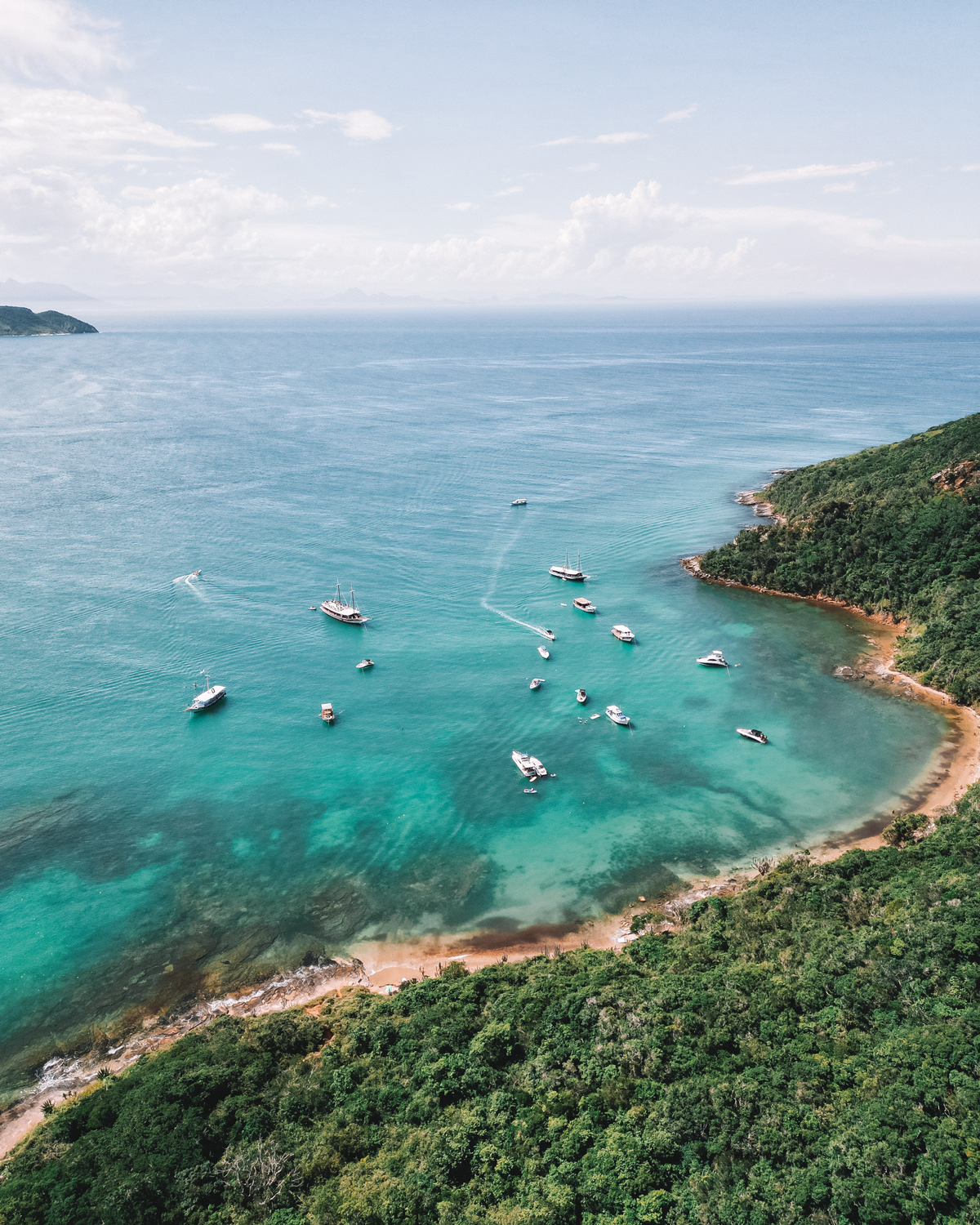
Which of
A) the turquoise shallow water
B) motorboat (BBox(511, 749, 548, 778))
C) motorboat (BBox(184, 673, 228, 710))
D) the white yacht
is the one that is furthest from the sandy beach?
the white yacht

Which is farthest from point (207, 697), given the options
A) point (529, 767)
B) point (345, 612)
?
point (529, 767)

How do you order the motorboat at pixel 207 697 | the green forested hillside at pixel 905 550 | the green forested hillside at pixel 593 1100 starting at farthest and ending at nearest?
the green forested hillside at pixel 905 550 → the motorboat at pixel 207 697 → the green forested hillside at pixel 593 1100

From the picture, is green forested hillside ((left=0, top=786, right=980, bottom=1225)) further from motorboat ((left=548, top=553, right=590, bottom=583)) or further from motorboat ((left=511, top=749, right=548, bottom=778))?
motorboat ((left=548, top=553, right=590, bottom=583))

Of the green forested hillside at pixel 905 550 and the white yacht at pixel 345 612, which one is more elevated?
the green forested hillside at pixel 905 550

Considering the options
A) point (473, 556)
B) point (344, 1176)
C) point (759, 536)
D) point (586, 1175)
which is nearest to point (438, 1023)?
point (344, 1176)

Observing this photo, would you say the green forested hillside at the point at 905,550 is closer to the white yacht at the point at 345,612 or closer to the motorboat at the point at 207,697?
the white yacht at the point at 345,612

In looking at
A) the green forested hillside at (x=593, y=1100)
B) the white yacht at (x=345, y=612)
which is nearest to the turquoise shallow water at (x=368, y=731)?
the white yacht at (x=345, y=612)

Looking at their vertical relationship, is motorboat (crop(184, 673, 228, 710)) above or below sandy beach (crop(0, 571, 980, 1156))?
above
